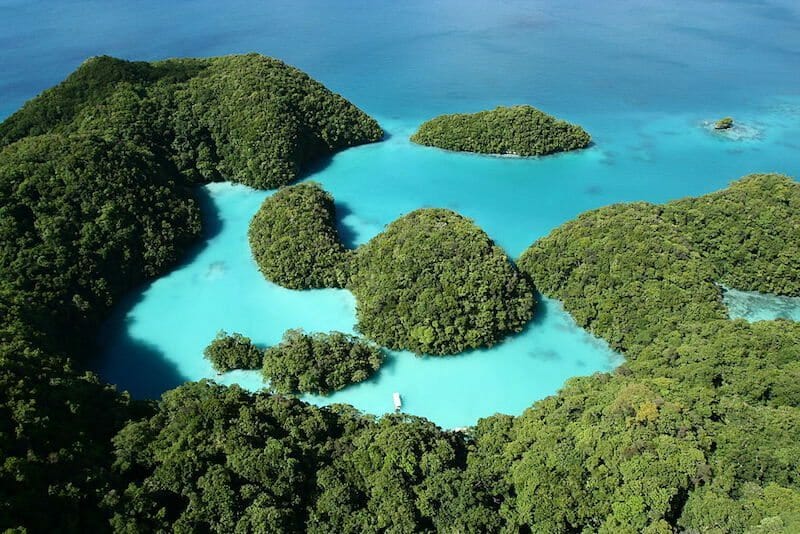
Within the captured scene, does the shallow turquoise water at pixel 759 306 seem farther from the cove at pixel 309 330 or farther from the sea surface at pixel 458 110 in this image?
the sea surface at pixel 458 110

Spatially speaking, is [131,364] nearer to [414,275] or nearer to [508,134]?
Answer: [414,275]

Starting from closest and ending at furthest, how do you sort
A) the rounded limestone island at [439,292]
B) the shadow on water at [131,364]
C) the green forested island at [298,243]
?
the shadow on water at [131,364], the rounded limestone island at [439,292], the green forested island at [298,243]

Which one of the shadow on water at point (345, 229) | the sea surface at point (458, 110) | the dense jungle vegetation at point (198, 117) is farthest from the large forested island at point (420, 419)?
the dense jungle vegetation at point (198, 117)

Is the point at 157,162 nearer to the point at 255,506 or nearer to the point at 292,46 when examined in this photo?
the point at 255,506

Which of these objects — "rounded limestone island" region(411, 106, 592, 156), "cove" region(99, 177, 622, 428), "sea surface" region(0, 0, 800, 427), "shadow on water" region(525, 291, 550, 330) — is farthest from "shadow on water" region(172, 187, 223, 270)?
"shadow on water" region(525, 291, 550, 330)

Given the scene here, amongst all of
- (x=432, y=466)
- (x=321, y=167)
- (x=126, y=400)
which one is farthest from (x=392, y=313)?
(x=321, y=167)

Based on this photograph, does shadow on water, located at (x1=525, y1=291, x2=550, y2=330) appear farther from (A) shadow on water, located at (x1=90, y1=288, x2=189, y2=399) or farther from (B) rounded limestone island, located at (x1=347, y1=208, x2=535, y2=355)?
(A) shadow on water, located at (x1=90, y1=288, x2=189, y2=399)

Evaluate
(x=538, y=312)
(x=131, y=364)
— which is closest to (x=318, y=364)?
(x=131, y=364)
